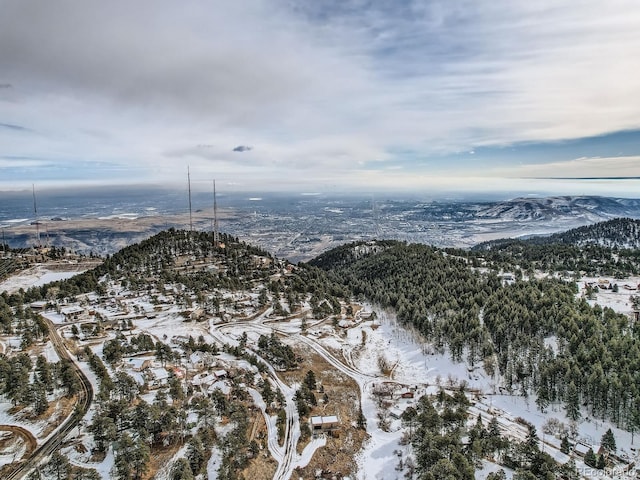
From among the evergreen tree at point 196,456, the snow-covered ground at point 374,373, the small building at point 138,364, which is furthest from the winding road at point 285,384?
the small building at point 138,364

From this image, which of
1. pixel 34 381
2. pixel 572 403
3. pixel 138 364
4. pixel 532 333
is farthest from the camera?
pixel 532 333

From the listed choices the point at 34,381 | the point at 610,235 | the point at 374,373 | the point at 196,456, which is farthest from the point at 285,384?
the point at 610,235

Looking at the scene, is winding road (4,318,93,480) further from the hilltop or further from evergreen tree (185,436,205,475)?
evergreen tree (185,436,205,475)

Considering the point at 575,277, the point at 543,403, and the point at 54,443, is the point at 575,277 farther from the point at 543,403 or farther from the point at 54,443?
the point at 54,443

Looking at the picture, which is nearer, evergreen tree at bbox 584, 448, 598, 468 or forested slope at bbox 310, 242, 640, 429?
evergreen tree at bbox 584, 448, 598, 468

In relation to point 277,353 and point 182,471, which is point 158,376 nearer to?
point 277,353

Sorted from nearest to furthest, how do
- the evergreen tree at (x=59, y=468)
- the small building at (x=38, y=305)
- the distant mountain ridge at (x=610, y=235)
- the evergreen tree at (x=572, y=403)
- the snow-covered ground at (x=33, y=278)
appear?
1. the evergreen tree at (x=59, y=468)
2. the evergreen tree at (x=572, y=403)
3. the small building at (x=38, y=305)
4. the snow-covered ground at (x=33, y=278)
5. the distant mountain ridge at (x=610, y=235)

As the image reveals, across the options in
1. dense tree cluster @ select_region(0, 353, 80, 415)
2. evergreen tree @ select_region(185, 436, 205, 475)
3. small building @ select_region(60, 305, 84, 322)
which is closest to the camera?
evergreen tree @ select_region(185, 436, 205, 475)

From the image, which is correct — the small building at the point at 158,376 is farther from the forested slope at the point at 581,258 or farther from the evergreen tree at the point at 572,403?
the forested slope at the point at 581,258

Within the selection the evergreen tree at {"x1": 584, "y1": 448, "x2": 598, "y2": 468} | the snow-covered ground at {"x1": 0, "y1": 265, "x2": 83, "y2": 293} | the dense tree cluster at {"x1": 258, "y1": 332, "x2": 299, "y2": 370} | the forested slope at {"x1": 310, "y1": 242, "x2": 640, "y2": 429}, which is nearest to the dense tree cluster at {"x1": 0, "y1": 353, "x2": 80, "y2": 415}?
the dense tree cluster at {"x1": 258, "y1": 332, "x2": 299, "y2": 370}

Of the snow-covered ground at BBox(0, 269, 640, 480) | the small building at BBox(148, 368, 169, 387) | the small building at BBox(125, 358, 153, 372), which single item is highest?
the small building at BBox(125, 358, 153, 372)
